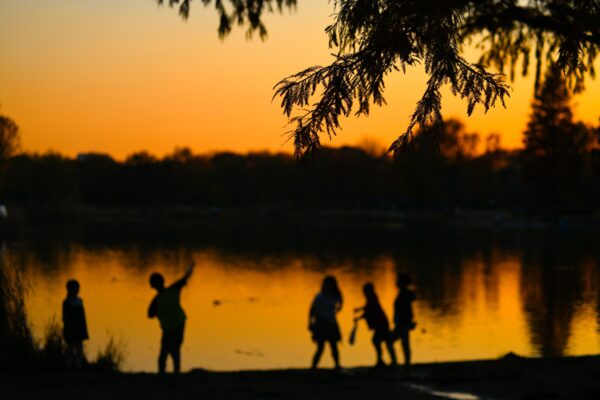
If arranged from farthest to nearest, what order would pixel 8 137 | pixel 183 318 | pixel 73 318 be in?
pixel 8 137, pixel 183 318, pixel 73 318

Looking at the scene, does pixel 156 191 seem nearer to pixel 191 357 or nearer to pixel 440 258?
pixel 440 258

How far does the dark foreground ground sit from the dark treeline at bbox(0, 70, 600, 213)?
7709 cm

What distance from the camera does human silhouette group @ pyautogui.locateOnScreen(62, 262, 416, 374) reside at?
12.4m

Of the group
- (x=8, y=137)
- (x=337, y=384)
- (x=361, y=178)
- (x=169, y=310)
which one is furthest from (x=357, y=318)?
(x=361, y=178)

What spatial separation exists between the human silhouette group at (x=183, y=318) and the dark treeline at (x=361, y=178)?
249 feet

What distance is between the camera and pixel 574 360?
45.2ft

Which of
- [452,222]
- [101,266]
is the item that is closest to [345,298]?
[101,266]

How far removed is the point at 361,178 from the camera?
14825cm

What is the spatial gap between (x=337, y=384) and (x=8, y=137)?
6190 centimetres

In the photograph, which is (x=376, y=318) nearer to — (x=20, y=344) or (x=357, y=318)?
(x=357, y=318)

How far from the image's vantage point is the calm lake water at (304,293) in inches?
840

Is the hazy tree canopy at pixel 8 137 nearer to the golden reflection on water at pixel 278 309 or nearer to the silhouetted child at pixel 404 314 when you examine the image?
the golden reflection on water at pixel 278 309

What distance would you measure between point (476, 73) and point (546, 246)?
200 ft

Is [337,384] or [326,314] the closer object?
[337,384]
